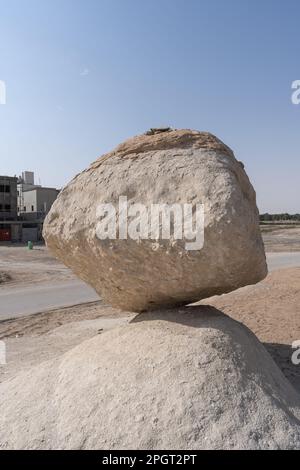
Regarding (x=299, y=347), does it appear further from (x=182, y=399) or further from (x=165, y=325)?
(x=182, y=399)

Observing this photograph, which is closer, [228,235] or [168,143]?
[228,235]

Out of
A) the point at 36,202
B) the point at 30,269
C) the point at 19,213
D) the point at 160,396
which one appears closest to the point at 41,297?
the point at 30,269

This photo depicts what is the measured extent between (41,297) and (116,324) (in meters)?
4.62

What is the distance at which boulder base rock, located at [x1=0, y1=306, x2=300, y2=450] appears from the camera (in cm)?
361

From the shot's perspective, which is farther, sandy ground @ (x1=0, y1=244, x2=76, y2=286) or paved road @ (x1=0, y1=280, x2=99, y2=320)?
sandy ground @ (x1=0, y1=244, x2=76, y2=286)

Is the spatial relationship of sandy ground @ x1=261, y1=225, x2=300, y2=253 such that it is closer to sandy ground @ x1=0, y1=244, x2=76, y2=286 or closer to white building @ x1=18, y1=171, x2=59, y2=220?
sandy ground @ x1=0, y1=244, x2=76, y2=286

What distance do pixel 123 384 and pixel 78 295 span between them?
9.48 meters

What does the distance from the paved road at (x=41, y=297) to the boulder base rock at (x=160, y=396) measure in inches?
247

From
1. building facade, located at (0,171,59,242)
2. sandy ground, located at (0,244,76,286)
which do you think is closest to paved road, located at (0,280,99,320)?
sandy ground, located at (0,244,76,286)

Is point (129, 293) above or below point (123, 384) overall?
above

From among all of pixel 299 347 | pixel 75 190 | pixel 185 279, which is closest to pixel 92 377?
pixel 185 279

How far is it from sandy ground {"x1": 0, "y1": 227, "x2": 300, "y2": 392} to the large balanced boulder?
1.39 m

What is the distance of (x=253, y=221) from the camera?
14.9ft

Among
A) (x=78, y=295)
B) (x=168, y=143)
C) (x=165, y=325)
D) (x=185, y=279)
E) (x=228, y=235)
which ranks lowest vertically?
(x=78, y=295)
